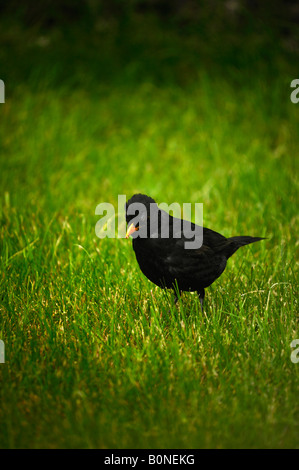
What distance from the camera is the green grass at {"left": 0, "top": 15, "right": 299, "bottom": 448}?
269 cm

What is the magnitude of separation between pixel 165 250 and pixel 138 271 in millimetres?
808

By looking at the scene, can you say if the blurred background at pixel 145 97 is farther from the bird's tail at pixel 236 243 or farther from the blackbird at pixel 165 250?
the blackbird at pixel 165 250

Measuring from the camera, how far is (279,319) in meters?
3.27

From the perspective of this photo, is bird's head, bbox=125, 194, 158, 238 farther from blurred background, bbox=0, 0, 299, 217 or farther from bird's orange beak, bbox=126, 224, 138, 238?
blurred background, bbox=0, 0, 299, 217

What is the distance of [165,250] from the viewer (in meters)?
3.20

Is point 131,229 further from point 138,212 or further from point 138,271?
point 138,271

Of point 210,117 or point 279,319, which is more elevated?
point 210,117

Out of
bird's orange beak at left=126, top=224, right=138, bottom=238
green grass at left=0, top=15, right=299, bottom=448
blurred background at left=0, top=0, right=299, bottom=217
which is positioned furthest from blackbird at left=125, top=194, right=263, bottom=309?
blurred background at left=0, top=0, right=299, bottom=217

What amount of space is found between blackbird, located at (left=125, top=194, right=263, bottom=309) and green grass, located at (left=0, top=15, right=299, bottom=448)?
0.21 m

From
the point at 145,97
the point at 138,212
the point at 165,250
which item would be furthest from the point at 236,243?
the point at 145,97
